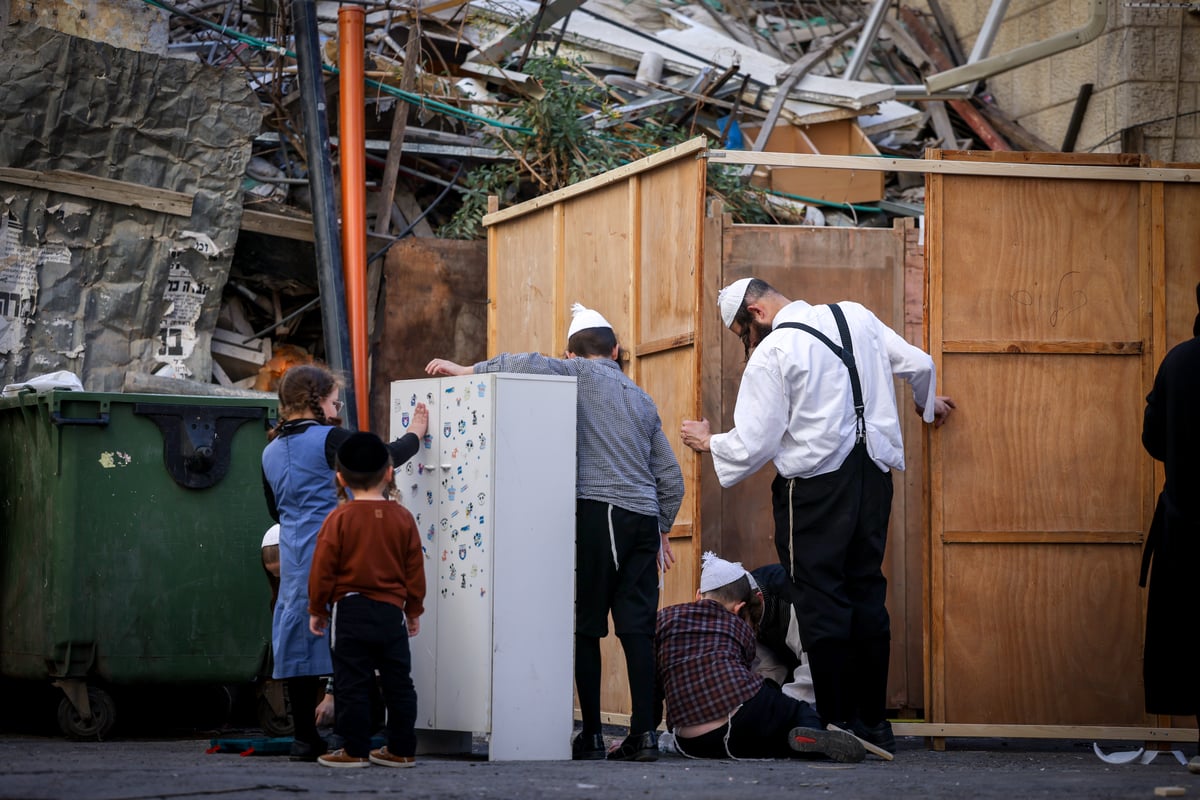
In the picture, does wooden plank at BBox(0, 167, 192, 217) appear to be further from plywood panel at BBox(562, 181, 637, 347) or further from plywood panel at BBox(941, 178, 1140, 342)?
plywood panel at BBox(941, 178, 1140, 342)

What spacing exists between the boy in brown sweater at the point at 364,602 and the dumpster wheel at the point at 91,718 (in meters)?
1.79

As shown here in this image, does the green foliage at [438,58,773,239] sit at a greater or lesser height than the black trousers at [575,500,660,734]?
greater

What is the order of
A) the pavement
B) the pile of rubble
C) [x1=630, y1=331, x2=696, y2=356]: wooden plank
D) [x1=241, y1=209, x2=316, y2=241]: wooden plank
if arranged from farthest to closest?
the pile of rubble, [x1=241, y1=209, x2=316, y2=241]: wooden plank, [x1=630, y1=331, x2=696, y2=356]: wooden plank, the pavement

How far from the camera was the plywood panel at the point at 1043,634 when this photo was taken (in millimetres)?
6117

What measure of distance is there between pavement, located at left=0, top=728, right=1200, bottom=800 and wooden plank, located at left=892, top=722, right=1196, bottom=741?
0.19 metres

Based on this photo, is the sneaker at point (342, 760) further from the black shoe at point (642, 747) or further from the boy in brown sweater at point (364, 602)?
the black shoe at point (642, 747)

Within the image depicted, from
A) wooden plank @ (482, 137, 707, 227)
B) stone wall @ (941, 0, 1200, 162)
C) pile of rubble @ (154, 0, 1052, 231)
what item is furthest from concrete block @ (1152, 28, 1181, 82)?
wooden plank @ (482, 137, 707, 227)

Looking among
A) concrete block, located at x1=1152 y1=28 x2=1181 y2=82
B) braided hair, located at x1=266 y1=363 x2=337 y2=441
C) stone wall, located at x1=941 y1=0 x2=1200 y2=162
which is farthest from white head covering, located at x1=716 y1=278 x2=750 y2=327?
concrete block, located at x1=1152 y1=28 x2=1181 y2=82

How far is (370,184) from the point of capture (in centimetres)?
1011

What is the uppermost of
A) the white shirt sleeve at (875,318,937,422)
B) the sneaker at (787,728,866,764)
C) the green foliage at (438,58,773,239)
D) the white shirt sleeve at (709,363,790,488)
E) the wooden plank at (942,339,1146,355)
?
the green foliage at (438,58,773,239)

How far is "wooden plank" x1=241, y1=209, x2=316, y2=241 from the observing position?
9203mm

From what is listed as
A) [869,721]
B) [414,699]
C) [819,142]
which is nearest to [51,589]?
[414,699]

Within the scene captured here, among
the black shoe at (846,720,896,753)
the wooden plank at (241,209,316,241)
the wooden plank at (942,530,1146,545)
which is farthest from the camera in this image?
the wooden plank at (241,209,316,241)

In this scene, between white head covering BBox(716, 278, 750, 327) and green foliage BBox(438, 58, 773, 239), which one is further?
green foliage BBox(438, 58, 773, 239)
